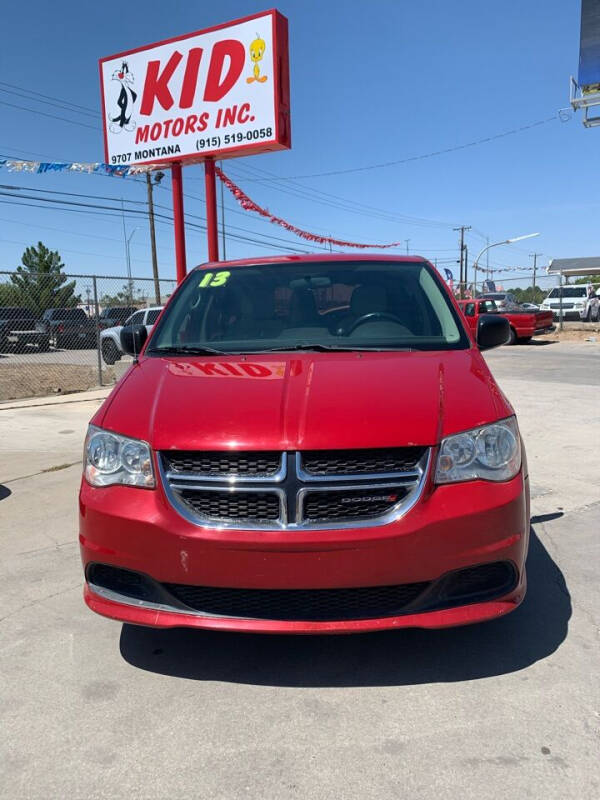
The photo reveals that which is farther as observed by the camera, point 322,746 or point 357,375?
point 357,375

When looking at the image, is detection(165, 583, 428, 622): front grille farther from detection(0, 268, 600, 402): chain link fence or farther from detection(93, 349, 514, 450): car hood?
detection(0, 268, 600, 402): chain link fence

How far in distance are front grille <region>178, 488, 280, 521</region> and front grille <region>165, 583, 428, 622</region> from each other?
0.28 meters

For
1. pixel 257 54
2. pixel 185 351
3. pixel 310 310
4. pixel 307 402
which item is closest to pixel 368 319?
pixel 310 310

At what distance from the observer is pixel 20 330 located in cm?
A: 1806

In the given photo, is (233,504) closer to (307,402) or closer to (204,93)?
(307,402)

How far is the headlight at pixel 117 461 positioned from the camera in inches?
97.4

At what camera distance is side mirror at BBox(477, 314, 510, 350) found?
388 cm

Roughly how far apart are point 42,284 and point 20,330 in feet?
9.64

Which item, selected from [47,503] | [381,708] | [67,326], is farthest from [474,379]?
[67,326]

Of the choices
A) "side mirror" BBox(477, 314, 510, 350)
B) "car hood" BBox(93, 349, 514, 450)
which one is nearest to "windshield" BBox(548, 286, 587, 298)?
"side mirror" BBox(477, 314, 510, 350)

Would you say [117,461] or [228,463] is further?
[117,461]

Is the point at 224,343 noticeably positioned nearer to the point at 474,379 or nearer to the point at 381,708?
the point at 474,379

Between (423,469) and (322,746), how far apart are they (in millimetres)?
1029

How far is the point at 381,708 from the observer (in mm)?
2346
